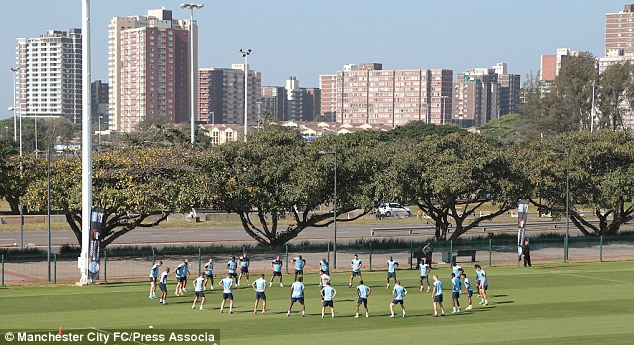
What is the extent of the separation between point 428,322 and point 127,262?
2349 cm

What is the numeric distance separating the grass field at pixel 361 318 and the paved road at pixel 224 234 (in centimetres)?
2226

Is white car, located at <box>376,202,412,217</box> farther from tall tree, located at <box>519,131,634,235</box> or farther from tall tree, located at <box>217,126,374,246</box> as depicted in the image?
tall tree, located at <box>217,126,374,246</box>

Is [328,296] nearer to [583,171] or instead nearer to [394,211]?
[583,171]

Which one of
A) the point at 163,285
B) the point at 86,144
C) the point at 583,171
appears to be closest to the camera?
the point at 163,285

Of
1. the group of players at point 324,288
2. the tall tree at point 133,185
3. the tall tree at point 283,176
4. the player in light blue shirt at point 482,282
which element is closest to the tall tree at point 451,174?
the tall tree at point 283,176

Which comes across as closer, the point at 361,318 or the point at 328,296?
the point at 328,296

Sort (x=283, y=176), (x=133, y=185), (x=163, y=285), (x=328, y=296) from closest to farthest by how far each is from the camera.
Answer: (x=328, y=296) → (x=163, y=285) → (x=133, y=185) → (x=283, y=176)

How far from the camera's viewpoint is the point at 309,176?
184ft

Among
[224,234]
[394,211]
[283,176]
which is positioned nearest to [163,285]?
[283,176]

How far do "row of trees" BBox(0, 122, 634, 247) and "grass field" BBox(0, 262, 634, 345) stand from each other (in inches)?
317

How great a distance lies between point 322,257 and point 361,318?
22.0m

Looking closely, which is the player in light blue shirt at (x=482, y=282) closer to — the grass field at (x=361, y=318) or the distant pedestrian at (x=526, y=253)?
the grass field at (x=361, y=318)

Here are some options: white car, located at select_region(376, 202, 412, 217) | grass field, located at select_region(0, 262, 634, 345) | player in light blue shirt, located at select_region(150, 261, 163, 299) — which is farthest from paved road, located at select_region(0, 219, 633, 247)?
player in light blue shirt, located at select_region(150, 261, 163, 299)

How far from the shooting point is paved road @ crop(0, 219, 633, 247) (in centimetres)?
6694
